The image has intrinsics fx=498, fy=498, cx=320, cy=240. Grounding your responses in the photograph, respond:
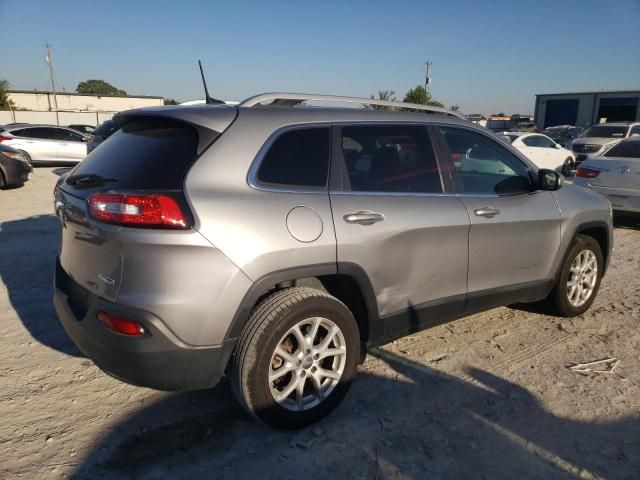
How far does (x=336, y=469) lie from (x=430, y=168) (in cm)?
192

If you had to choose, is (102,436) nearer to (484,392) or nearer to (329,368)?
(329,368)

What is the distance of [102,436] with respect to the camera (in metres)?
2.66

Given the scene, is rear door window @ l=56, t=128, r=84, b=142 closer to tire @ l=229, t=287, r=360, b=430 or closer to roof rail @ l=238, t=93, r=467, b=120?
roof rail @ l=238, t=93, r=467, b=120

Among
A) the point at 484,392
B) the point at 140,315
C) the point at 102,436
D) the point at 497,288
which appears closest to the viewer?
the point at 140,315

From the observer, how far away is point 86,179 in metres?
2.66

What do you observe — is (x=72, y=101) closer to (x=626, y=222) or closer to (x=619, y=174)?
(x=626, y=222)

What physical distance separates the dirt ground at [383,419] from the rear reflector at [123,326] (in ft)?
2.28

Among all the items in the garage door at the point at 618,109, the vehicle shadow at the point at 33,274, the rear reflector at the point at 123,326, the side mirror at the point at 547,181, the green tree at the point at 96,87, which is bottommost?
the vehicle shadow at the point at 33,274

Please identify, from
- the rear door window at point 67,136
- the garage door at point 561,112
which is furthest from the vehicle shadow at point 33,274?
the garage door at point 561,112

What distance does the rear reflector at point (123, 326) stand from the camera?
2.28 metres

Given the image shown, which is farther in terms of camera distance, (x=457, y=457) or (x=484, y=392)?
(x=484, y=392)

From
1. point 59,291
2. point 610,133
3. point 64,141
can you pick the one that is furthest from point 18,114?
point 59,291

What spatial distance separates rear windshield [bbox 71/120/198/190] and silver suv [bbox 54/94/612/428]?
0.01 metres

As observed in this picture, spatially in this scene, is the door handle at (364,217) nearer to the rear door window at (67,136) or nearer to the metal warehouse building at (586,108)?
the rear door window at (67,136)
